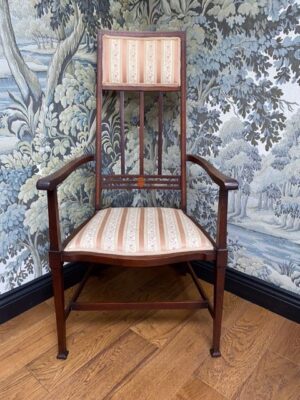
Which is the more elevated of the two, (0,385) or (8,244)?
(8,244)

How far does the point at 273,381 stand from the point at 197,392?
251 millimetres

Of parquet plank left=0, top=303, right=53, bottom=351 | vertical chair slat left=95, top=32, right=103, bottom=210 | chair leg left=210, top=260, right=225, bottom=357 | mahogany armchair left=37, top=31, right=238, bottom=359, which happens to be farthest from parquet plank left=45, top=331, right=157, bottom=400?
vertical chair slat left=95, top=32, right=103, bottom=210

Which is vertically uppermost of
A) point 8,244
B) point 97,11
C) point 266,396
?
point 97,11

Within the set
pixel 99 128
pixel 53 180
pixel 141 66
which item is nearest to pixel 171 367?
pixel 53 180

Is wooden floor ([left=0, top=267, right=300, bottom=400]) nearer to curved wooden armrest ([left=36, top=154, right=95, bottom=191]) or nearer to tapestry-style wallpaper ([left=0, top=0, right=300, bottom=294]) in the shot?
tapestry-style wallpaper ([left=0, top=0, right=300, bottom=294])

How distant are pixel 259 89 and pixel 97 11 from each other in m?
0.74

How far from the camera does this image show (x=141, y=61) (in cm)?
129

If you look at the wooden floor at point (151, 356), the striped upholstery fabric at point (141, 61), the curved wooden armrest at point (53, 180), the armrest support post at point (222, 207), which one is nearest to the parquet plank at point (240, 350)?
the wooden floor at point (151, 356)

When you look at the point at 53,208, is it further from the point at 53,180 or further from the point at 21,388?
the point at 21,388

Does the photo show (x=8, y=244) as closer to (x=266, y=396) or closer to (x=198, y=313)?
(x=198, y=313)

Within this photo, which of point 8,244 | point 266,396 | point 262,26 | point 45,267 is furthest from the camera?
point 45,267

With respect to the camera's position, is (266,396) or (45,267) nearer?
(266,396)

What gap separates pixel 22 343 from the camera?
1170 mm

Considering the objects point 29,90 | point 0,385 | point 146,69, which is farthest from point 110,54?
point 0,385
